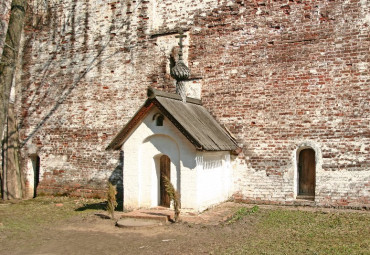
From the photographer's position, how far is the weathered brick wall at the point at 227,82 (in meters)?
11.1

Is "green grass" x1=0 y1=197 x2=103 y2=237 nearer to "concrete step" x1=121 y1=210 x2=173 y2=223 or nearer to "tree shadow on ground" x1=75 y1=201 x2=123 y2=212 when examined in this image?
"tree shadow on ground" x1=75 y1=201 x2=123 y2=212

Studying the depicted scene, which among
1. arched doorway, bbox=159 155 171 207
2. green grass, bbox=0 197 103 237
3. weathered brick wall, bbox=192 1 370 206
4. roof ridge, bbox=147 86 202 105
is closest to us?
green grass, bbox=0 197 103 237

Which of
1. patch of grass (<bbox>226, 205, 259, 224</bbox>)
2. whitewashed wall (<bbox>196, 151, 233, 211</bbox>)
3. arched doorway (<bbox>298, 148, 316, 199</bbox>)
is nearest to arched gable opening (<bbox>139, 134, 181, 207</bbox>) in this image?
whitewashed wall (<bbox>196, 151, 233, 211</bbox>)

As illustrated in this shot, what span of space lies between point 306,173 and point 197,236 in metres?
4.36

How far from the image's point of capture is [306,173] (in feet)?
38.6

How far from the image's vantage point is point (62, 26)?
1568 cm

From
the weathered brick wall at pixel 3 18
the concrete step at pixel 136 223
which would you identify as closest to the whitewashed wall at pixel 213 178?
the concrete step at pixel 136 223

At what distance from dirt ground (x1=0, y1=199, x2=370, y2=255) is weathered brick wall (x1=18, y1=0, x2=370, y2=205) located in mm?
1615

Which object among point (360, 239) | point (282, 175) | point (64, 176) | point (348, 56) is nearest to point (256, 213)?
point (282, 175)

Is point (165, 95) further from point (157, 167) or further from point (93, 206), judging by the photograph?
point (93, 206)

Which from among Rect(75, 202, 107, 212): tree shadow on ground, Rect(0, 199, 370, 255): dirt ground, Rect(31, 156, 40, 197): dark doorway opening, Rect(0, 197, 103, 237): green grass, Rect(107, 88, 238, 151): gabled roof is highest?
Rect(107, 88, 238, 151): gabled roof

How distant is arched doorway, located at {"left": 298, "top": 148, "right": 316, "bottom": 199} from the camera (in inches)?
460

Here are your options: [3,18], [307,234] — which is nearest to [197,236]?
[307,234]

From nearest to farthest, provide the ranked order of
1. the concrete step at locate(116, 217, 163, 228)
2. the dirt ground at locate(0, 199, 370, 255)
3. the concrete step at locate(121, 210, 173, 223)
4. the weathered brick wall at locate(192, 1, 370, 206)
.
A: the dirt ground at locate(0, 199, 370, 255) → the concrete step at locate(116, 217, 163, 228) → the concrete step at locate(121, 210, 173, 223) → the weathered brick wall at locate(192, 1, 370, 206)
